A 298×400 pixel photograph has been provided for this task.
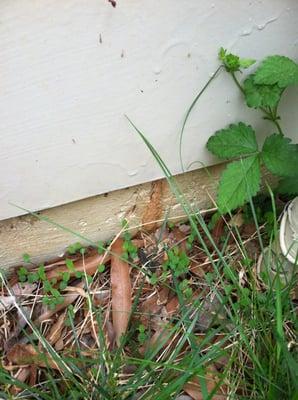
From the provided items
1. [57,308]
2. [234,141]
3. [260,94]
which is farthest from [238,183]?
[57,308]

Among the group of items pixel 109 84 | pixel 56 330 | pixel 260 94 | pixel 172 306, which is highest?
pixel 109 84

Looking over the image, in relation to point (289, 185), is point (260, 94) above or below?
above

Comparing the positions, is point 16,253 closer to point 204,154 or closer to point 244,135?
point 204,154

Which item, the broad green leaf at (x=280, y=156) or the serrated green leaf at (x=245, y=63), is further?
the broad green leaf at (x=280, y=156)

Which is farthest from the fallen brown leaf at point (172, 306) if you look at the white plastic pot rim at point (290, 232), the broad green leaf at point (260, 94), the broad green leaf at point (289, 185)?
the broad green leaf at point (260, 94)

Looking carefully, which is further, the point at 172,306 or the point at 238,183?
the point at 172,306

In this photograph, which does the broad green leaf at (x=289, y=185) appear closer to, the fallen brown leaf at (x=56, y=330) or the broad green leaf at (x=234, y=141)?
the broad green leaf at (x=234, y=141)

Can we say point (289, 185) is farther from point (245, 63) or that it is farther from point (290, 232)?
point (245, 63)
